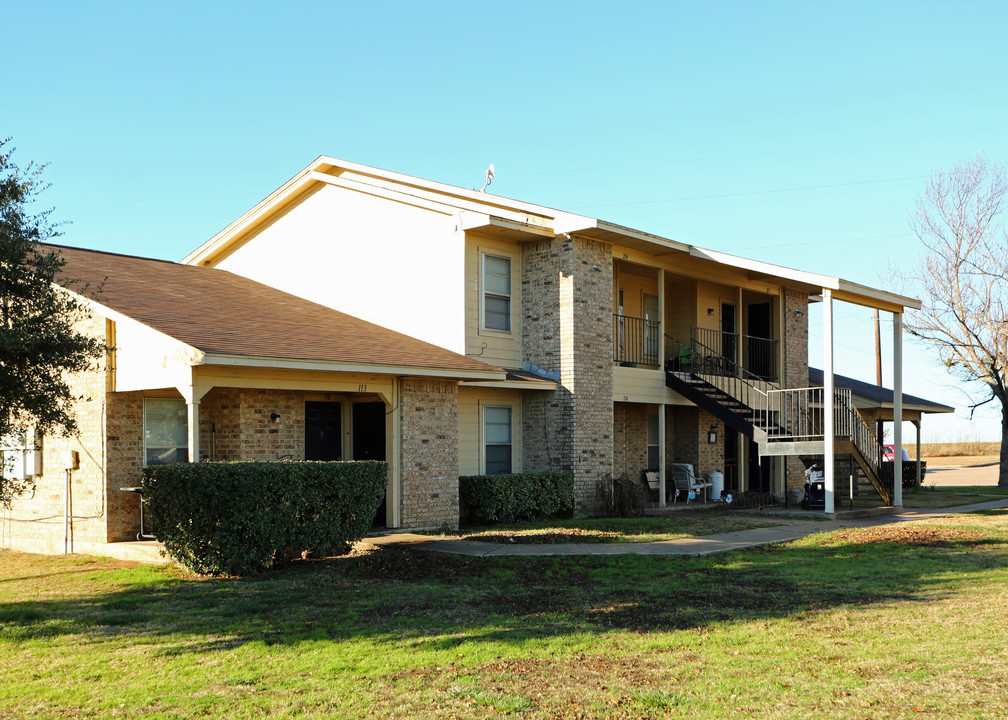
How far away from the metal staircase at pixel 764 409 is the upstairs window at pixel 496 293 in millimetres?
4726

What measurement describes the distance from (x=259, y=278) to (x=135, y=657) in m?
15.5

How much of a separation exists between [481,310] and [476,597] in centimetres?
910

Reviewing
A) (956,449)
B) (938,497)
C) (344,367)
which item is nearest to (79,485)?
(344,367)

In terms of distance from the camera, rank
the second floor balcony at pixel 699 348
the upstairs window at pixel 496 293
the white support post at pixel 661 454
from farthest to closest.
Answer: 1. the second floor balcony at pixel 699 348
2. the white support post at pixel 661 454
3. the upstairs window at pixel 496 293

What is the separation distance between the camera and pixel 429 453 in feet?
52.5

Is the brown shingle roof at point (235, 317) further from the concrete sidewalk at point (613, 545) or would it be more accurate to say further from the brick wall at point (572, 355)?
the concrete sidewalk at point (613, 545)

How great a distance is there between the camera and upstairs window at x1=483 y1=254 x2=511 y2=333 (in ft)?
60.5

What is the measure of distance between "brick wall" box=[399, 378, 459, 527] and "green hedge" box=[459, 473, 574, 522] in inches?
26.2

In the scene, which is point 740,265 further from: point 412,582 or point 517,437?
point 412,582

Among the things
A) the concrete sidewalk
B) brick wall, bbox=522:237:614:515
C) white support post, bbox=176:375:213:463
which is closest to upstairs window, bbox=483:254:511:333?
brick wall, bbox=522:237:614:515

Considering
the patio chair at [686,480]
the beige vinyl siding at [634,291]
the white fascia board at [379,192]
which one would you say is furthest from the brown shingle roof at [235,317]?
the patio chair at [686,480]

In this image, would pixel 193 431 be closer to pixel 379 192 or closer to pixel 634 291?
pixel 379 192

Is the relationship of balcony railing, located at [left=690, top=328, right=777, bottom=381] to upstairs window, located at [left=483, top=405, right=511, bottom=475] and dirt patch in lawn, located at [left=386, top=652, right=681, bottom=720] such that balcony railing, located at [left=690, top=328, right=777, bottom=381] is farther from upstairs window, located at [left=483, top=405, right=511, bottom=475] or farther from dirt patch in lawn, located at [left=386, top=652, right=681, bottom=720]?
dirt patch in lawn, located at [left=386, top=652, right=681, bottom=720]

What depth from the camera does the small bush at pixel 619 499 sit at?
1878 centimetres
